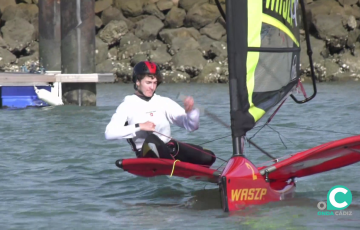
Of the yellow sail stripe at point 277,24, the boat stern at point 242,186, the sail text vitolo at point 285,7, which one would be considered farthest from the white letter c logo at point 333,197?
the sail text vitolo at point 285,7

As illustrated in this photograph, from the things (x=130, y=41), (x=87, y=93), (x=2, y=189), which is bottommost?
(x=2, y=189)

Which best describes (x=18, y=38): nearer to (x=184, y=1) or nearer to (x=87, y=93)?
(x=184, y=1)

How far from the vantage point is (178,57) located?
59.9 feet

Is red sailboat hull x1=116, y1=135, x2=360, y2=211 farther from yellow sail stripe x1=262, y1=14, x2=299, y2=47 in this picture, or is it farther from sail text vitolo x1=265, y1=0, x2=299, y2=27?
sail text vitolo x1=265, y1=0, x2=299, y2=27

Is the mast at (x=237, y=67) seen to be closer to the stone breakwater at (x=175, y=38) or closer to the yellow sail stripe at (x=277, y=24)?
the yellow sail stripe at (x=277, y=24)

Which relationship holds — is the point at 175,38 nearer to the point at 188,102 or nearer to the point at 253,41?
the point at 188,102

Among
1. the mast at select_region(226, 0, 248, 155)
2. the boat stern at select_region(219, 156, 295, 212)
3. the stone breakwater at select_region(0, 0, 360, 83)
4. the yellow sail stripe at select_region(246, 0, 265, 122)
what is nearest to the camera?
the boat stern at select_region(219, 156, 295, 212)

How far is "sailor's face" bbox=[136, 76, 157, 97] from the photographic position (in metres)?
5.64

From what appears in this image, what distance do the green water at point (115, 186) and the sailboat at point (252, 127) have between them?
168 mm

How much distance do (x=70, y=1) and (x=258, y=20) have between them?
6.93 meters

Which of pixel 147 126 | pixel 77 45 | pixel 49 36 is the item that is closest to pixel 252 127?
pixel 147 126

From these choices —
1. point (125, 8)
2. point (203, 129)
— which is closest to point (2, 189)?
point (203, 129)

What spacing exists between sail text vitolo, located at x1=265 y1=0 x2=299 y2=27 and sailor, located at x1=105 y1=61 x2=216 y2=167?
37.2 inches

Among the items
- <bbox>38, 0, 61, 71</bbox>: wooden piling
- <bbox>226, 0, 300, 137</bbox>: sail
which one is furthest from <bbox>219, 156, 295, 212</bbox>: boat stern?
<bbox>38, 0, 61, 71</bbox>: wooden piling
